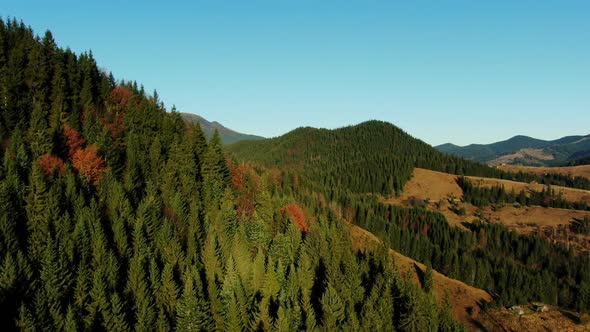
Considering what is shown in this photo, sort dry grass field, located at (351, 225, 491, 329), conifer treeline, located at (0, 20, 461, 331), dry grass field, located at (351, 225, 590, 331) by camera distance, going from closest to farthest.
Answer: conifer treeline, located at (0, 20, 461, 331), dry grass field, located at (351, 225, 590, 331), dry grass field, located at (351, 225, 491, 329)

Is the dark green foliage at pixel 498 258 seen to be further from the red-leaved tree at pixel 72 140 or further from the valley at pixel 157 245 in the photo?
the red-leaved tree at pixel 72 140

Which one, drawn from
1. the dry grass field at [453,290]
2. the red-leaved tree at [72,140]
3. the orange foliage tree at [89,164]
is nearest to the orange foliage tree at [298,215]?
the dry grass field at [453,290]

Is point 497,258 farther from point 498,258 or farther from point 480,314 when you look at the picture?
point 480,314

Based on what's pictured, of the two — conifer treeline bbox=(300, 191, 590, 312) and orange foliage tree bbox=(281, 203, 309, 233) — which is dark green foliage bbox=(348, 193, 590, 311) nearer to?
conifer treeline bbox=(300, 191, 590, 312)

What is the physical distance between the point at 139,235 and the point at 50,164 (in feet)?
82.9

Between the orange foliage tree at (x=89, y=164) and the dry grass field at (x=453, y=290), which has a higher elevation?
the orange foliage tree at (x=89, y=164)

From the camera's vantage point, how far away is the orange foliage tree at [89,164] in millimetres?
81438

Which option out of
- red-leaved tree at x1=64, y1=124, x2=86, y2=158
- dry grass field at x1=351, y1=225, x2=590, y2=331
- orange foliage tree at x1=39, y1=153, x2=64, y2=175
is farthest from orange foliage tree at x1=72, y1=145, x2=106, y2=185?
dry grass field at x1=351, y1=225, x2=590, y2=331

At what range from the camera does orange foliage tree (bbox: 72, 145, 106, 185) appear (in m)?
81.4

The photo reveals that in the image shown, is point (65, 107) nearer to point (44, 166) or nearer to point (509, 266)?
point (44, 166)

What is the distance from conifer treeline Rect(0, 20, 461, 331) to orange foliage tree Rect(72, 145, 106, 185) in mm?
271

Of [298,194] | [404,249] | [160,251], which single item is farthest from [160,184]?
[404,249]

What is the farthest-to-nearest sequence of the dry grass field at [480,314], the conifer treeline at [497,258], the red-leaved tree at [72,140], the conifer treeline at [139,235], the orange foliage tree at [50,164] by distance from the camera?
the conifer treeline at [497,258] → the dry grass field at [480,314] → the red-leaved tree at [72,140] → the orange foliage tree at [50,164] → the conifer treeline at [139,235]

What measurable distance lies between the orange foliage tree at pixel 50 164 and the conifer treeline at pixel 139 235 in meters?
0.29
